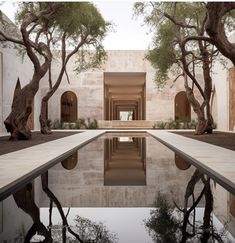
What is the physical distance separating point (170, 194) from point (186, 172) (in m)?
2.04

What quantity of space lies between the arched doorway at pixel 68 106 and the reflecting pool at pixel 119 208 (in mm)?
30076

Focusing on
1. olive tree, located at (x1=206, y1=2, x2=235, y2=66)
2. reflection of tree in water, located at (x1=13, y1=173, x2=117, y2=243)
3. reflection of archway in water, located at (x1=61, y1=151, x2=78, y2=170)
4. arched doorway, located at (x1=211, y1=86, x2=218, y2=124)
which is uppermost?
olive tree, located at (x1=206, y1=2, x2=235, y2=66)

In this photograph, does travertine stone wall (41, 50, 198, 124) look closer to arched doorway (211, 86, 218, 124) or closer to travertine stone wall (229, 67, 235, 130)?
arched doorway (211, 86, 218, 124)

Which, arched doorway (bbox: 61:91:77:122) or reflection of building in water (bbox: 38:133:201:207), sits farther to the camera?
arched doorway (bbox: 61:91:77:122)

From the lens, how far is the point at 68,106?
3991 cm

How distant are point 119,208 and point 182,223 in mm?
958

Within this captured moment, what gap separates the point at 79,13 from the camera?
17.8 meters

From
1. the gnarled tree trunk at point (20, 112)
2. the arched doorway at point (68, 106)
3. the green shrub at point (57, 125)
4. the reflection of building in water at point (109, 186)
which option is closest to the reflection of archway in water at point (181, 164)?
the reflection of building in water at point (109, 186)

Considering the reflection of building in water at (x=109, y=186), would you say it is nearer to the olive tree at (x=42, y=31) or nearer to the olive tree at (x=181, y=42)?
the olive tree at (x=42, y=31)

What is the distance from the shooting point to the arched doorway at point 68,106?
38.0m

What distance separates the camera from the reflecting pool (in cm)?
390

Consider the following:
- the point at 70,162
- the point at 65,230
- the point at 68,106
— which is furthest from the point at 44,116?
the point at 68,106

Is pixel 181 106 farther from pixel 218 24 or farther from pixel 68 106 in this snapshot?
pixel 218 24

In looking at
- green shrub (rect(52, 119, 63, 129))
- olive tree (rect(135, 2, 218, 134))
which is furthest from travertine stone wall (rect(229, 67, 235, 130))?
green shrub (rect(52, 119, 63, 129))
